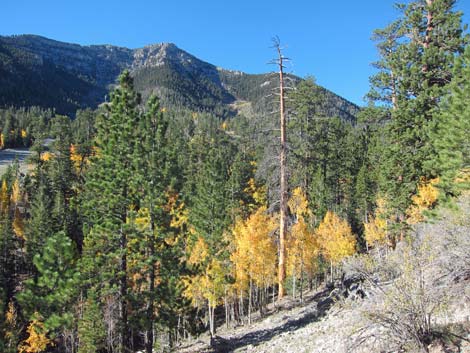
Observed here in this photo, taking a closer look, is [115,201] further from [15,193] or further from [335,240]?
[15,193]

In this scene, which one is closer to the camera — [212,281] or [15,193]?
[212,281]

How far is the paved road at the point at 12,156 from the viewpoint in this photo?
331 ft

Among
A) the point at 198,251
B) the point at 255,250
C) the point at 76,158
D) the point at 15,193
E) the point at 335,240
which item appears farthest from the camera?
the point at 76,158

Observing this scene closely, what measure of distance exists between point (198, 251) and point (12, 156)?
104946 mm

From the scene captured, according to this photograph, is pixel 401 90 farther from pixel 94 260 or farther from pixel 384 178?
pixel 94 260

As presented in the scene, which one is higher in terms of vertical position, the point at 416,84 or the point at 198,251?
the point at 416,84

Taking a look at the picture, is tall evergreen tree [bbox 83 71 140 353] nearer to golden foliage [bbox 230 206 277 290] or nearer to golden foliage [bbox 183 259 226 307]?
golden foliage [bbox 183 259 226 307]

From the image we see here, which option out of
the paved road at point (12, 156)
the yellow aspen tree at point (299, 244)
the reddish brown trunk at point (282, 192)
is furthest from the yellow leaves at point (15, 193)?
the reddish brown trunk at point (282, 192)

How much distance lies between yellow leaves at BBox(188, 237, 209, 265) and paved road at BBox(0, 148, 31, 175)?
87.1m

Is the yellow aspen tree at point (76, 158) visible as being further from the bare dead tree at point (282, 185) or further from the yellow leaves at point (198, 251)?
the bare dead tree at point (282, 185)

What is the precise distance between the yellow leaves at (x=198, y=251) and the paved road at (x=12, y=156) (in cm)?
8706

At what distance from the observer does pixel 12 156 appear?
111 metres

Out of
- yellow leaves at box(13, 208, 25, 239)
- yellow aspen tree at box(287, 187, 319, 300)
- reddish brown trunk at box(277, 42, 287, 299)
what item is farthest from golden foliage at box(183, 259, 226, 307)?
yellow leaves at box(13, 208, 25, 239)

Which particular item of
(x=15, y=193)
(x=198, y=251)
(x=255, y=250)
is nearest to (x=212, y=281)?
(x=198, y=251)
